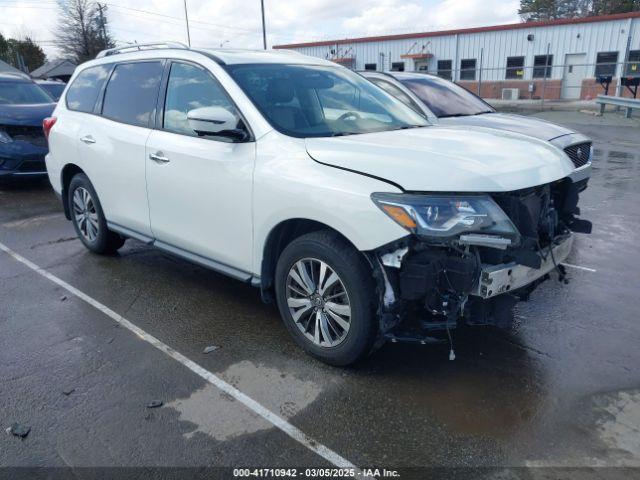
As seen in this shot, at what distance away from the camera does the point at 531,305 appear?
451cm

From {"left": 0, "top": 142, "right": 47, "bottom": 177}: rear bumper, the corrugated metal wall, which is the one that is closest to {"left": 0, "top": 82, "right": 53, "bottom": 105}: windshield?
{"left": 0, "top": 142, "right": 47, "bottom": 177}: rear bumper

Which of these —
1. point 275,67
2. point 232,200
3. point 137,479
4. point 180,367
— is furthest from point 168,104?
point 137,479

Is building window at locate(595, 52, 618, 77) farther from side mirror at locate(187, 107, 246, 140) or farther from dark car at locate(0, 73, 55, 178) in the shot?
side mirror at locate(187, 107, 246, 140)

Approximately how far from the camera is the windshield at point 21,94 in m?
10.3

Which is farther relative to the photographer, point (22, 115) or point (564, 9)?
point (564, 9)

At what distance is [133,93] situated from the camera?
486 cm

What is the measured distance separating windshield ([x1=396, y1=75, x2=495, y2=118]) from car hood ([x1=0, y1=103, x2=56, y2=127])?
6.09 metres

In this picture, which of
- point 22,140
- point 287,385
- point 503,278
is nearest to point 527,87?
point 22,140

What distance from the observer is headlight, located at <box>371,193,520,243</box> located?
294 centimetres

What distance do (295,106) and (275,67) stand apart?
0.50 meters

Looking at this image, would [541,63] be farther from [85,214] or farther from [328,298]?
[328,298]

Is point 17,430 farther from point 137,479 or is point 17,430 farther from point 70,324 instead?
point 70,324

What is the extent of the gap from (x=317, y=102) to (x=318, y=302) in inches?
61.3

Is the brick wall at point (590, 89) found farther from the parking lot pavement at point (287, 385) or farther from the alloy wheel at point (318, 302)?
the alloy wheel at point (318, 302)
